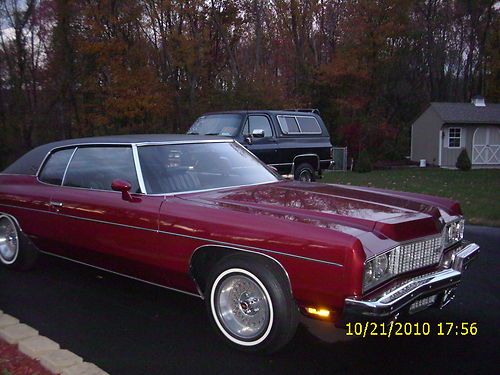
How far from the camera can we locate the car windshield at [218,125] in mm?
11406

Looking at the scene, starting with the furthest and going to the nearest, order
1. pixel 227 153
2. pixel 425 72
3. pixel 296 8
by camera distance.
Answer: pixel 425 72, pixel 296 8, pixel 227 153

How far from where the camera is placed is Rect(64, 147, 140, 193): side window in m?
4.54

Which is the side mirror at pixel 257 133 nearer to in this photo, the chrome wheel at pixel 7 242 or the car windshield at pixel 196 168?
the car windshield at pixel 196 168

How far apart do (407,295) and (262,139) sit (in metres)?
8.60

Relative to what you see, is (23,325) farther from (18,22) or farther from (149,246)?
→ (18,22)

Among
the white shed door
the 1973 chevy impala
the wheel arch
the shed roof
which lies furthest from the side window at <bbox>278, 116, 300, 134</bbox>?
the white shed door

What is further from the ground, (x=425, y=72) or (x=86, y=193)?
(x=425, y=72)

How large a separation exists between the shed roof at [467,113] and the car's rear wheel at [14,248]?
81.0 ft

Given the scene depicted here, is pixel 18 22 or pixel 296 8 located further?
pixel 296 8

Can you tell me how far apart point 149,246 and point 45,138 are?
2498 cm

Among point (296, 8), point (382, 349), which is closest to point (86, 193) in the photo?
point (382, 349)

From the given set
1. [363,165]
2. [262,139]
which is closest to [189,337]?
[262,139]

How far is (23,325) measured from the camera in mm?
3947

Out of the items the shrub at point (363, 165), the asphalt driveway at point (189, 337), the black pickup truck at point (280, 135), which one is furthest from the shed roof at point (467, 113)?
the asphalt driveway at point (189, 337)
